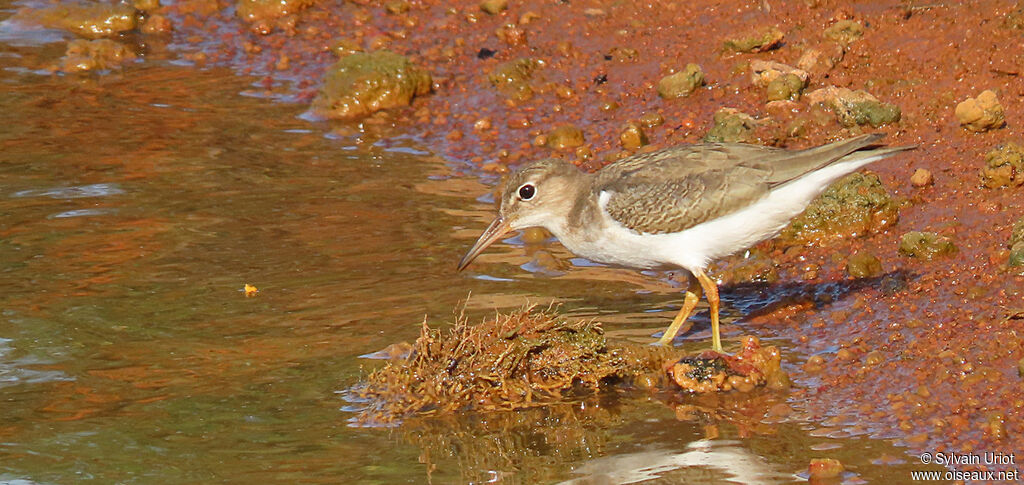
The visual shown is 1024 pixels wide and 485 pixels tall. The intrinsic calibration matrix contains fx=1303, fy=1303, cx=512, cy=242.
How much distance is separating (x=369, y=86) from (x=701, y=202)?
5.47m

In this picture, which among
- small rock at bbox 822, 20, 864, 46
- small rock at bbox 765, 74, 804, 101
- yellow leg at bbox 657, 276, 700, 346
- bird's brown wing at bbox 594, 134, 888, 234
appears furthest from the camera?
small rock at bbox 822, 20, 864, 46

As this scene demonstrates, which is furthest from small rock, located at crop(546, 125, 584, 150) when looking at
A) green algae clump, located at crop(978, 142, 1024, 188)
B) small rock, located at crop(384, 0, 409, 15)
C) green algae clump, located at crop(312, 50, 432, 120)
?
small rock, located at crop(384, 0, 409, 15)

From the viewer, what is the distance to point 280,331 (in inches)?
323

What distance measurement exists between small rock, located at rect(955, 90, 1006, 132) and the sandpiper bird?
2405 millimetres

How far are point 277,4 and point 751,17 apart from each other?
541 cm

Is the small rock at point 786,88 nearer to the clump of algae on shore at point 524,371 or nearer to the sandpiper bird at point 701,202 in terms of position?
the sandpiper bird at point 701,202

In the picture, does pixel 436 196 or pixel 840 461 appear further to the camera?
pixel 436 196

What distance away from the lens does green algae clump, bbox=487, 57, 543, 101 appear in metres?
12.2

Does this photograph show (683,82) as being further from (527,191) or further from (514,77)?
(527,191)

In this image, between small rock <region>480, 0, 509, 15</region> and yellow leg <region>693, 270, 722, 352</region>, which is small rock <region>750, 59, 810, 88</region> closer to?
small rock <region>480, 0, 509, 15</region>

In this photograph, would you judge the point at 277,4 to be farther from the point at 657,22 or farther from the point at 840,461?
the point at 840,461

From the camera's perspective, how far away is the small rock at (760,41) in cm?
1164

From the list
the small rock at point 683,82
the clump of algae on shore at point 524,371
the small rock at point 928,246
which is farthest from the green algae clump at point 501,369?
the small rock at point 683,82

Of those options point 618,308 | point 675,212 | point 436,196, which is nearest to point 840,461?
point 675,212
